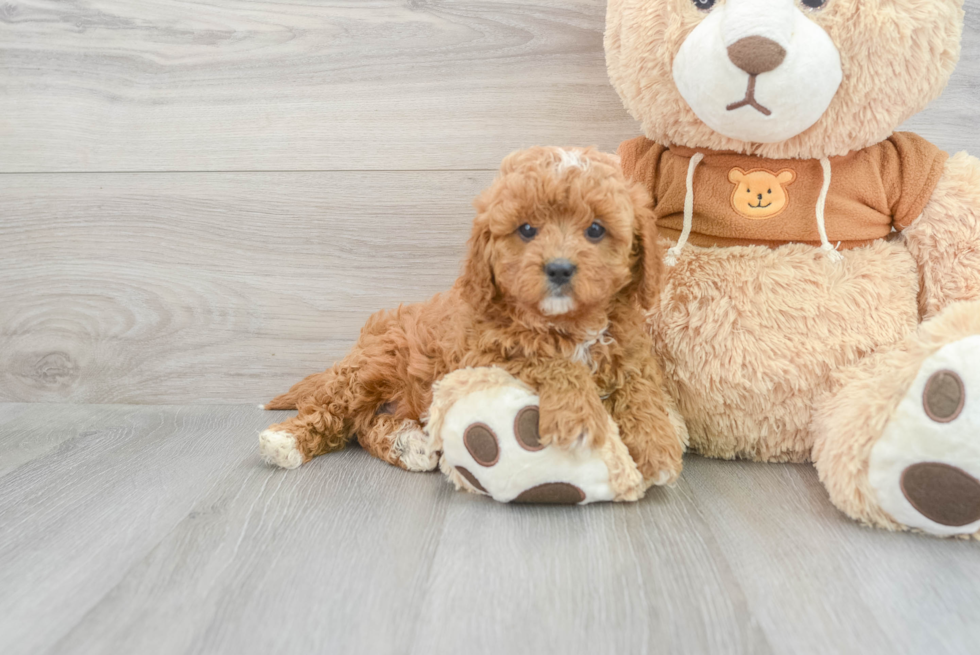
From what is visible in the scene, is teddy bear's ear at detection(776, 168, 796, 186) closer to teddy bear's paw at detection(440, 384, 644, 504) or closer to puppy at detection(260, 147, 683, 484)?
puppy at detection(260, 147, 683, 484)

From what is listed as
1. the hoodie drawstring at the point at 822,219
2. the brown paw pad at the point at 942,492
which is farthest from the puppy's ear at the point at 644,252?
the brown paw pad at the point at 942,492

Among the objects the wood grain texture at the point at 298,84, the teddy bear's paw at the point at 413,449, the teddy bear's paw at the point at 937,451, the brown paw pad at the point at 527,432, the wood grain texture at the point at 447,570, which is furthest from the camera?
the wood grain texture at the point at 298,84

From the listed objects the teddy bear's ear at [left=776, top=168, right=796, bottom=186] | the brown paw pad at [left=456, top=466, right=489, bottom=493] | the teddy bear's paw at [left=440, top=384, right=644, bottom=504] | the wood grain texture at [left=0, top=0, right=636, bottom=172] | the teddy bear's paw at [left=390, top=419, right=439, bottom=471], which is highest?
the wood grain texture at [left=0, top=0, right=636, bottom=172]

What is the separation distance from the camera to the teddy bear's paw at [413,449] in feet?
3.65

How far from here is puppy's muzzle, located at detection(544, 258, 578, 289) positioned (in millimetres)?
851

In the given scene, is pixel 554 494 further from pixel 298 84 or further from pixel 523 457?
pixel 298 84

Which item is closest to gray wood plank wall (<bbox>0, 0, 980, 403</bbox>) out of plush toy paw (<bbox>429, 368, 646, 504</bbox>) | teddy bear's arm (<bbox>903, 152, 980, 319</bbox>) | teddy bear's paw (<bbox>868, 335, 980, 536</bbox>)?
teddy bear's arm (<bbox>903, 152, 980, 319</bbox>)

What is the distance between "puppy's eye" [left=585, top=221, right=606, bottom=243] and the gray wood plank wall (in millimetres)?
477

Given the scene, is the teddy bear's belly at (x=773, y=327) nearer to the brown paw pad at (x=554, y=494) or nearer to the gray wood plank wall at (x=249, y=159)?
the brown paw pad at (x=554, y=494)

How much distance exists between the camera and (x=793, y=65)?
0.89 m

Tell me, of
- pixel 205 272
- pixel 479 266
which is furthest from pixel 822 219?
pixel 205 272

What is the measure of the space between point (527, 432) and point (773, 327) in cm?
39

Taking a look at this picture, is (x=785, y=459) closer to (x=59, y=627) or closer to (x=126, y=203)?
(x=59, y=627)

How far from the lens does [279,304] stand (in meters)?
1.43
